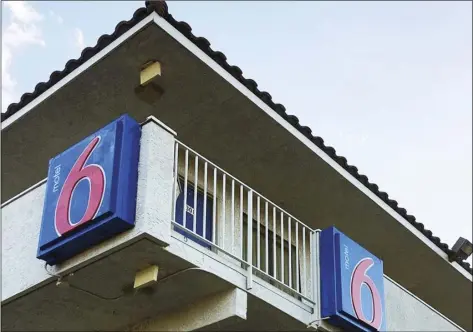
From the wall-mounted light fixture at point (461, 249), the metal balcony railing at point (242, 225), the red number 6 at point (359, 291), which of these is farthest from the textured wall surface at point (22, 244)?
the wall-mounted light fixture at point (461, 249)

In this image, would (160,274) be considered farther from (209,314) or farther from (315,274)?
(315,274)

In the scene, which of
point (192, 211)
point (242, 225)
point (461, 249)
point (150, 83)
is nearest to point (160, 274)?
point (242, 225)

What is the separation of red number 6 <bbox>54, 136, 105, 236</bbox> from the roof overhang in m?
1.42

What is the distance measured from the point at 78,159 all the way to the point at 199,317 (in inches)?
91.5

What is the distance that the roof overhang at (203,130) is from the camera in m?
9.85

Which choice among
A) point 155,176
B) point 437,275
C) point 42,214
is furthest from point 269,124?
point 437,275

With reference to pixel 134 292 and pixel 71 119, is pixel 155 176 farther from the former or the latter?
pixel 71 119

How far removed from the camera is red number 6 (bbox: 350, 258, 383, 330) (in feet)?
35.5

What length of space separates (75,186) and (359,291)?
425 cm

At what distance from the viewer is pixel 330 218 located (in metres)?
13.3

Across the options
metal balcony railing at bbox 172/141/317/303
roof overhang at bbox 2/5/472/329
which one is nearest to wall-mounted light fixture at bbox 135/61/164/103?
roof overhang at bbox 2/5/472/329

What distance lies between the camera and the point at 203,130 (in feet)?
37.0

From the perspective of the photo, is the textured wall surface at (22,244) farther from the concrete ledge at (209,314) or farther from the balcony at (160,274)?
the concrete ledge at (209,314)

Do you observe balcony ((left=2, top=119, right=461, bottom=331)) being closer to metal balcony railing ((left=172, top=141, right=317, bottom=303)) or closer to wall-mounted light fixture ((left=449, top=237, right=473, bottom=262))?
metal balcony railing ((left=172, top=141, right=317, bottom=303))
